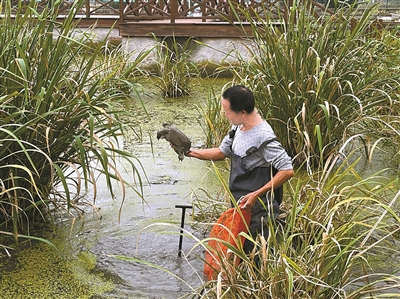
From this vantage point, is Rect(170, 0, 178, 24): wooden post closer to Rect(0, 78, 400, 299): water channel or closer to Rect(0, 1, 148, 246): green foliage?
Rect(0, 78, 400, 299): water channel

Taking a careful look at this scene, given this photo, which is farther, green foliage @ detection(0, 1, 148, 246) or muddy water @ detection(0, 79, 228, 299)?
green foliage @ detection(0, 1, 148, 246)

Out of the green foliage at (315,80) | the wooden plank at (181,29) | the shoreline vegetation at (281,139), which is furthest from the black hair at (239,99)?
the wooden plank at (181,29)

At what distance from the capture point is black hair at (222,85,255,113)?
118 inches

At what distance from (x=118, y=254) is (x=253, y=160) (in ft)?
3.12

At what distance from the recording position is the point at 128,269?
11.1 feet

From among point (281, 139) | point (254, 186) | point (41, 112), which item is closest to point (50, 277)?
point (41, 112)

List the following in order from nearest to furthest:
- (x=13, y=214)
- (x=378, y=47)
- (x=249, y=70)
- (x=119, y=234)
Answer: (x=13, y=214), (x=119, y=234), (x=249, y=70), (x=378, y=47)

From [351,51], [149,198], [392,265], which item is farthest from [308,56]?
[392,265]

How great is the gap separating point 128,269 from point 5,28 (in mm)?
1428

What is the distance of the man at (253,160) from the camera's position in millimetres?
2994

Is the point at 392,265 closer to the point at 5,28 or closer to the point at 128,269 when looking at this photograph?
the point at 128,269

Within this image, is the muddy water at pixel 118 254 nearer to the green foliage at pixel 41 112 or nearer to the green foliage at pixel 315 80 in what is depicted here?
the green foliage at pixel 41 112

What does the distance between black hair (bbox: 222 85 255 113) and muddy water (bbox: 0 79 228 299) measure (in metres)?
0.56

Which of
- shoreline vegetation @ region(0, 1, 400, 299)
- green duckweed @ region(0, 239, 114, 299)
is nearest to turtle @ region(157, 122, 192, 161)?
shoreline vegetation @ region(0, 1, 400, 299)
